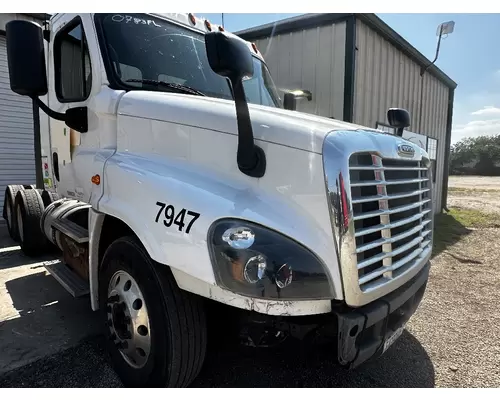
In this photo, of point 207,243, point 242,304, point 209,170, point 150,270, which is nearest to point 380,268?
point 242,304

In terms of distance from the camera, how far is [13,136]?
851cm

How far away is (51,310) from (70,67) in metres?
2.33

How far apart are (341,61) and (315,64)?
0.51 metres

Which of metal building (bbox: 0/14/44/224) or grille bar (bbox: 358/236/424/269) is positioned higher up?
metal building (bbox: 0/14/44/224)

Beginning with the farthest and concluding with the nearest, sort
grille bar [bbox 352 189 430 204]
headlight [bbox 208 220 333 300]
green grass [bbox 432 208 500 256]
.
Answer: green grass [bbox 432 208 500 256] → grille bar [bbox 352 189 430 204] → headlight [bbox 208 220 333 300]

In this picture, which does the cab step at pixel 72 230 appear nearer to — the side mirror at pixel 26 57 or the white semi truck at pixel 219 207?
the white semi truck at pixel 219 207

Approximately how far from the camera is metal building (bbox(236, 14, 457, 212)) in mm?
6453

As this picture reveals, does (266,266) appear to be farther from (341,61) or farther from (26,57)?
(341,61)

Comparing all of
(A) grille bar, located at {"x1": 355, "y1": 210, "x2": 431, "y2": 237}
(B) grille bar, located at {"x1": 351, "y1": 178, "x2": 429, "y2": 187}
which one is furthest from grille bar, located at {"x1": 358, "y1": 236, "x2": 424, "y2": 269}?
(B) grille bar, located at {"x1": 351, "y1": 178, "x2": 429, "y2": 187}

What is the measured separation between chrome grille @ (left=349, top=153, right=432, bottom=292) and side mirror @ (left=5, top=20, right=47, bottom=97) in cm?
227

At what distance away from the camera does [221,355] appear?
113 inches

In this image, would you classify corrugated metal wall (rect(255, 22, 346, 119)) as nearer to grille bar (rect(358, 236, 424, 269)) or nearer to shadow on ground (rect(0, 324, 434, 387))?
grille bar (rect(358, 236, 424, 269))

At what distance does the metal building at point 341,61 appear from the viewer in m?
6.45

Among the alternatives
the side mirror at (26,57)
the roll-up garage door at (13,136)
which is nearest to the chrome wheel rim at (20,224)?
the roll-up garage door at (13,136)
